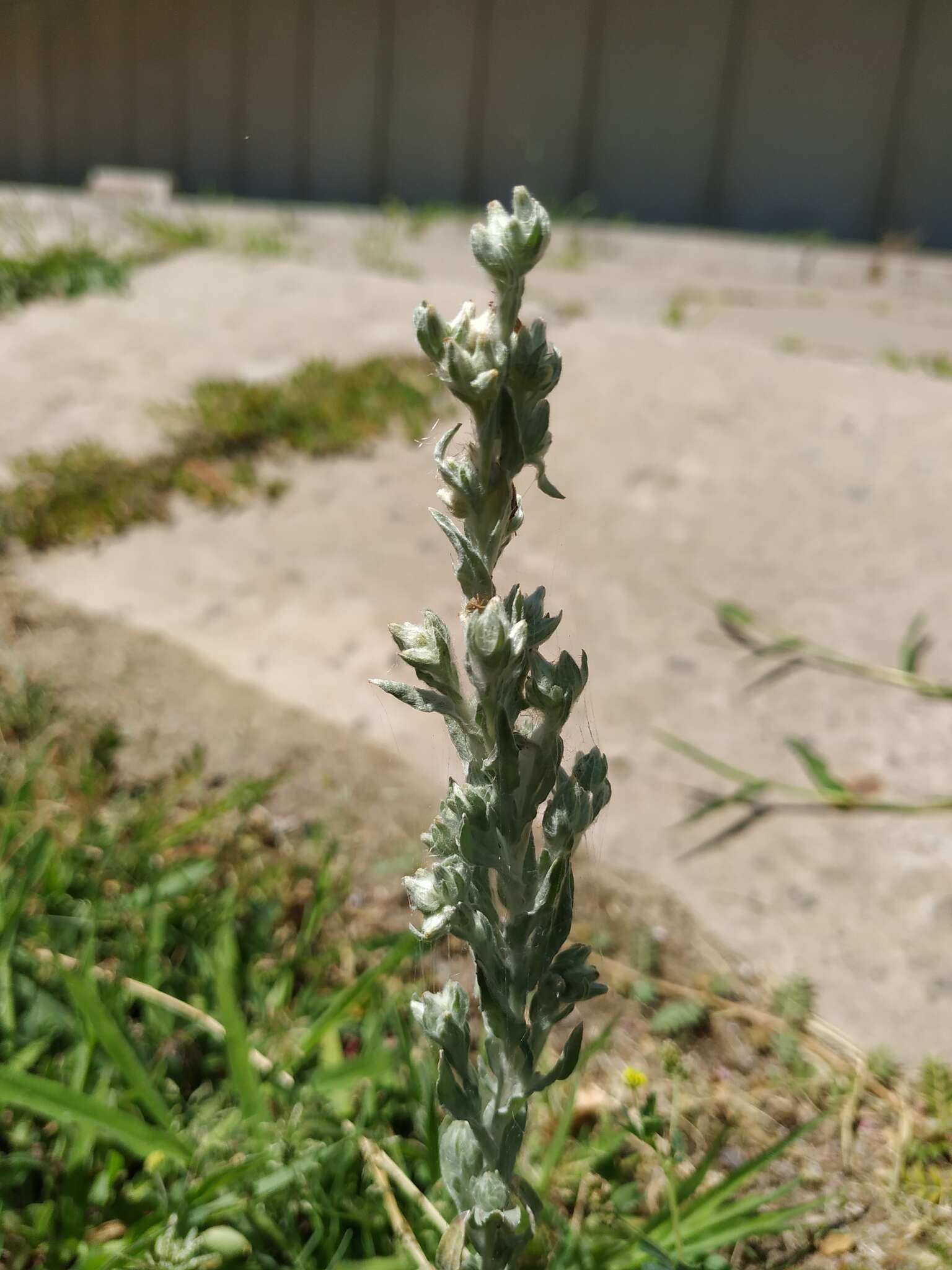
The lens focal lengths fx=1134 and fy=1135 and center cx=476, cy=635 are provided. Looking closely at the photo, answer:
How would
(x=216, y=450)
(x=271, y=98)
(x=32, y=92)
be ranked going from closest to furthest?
(x=216, y=450), (x=271, y=98), (x=32, y=92)

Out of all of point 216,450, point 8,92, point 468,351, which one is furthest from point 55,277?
point 468,351

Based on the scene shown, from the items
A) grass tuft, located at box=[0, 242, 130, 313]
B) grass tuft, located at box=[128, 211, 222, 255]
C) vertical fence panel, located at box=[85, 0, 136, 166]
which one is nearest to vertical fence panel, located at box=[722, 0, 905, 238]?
grass tuft, located at box=[128, 211, 222, 255]

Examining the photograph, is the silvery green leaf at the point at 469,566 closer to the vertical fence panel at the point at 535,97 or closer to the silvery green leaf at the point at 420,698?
the silvery green leaf at the point at 420,698

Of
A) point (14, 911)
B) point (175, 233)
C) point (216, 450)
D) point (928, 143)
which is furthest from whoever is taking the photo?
point (928, 143)

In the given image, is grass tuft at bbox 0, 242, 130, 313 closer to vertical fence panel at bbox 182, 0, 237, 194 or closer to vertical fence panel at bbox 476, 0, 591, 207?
vertical fence panel at bbox 476, 0, 591, 207

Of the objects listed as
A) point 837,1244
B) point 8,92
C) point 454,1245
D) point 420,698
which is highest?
point 8,92

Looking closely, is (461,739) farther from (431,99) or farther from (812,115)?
(431,99)
